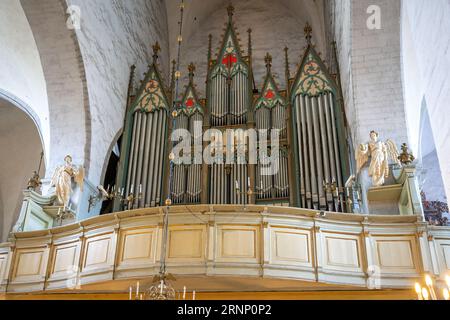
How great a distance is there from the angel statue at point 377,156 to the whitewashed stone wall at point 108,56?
6033 mm

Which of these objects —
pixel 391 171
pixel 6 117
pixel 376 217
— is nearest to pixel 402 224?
pixel 376 217

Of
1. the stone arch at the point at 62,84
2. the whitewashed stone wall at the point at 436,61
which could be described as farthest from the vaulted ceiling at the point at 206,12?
the whitewashed stone wall at the point at 436,61

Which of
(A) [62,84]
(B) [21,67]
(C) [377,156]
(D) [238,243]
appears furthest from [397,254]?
(B) [21,67]

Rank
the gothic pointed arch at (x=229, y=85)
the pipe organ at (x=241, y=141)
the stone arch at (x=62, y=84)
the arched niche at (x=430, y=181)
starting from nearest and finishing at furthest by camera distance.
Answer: the pipe organ at (x=241, y=141) → the arched niche at (x=430, y=181) → the stone arch at (x=62, y=84) → the gothic pointed arch at (x=229, y=85)

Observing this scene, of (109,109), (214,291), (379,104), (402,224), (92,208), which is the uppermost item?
(109,109)

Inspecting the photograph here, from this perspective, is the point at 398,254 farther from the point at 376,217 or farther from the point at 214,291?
the point at 214,291

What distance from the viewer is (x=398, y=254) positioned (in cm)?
877

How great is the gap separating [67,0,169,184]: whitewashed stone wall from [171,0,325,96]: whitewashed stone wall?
1.88 m

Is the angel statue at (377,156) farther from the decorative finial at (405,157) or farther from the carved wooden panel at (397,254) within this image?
the carved wooden panel at (397,254)

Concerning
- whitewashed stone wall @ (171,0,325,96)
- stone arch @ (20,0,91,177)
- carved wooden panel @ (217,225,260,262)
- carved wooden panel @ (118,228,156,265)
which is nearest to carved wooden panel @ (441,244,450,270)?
carved wooden panel @ (217,225,260,262)

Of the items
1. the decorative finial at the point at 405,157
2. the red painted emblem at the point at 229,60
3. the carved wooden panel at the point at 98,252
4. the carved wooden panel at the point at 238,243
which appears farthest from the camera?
the red painted emblem at the point at 229,60

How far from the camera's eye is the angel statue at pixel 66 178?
11141 mm

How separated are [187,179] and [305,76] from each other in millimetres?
3953

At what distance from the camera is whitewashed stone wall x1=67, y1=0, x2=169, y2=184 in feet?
41.3
